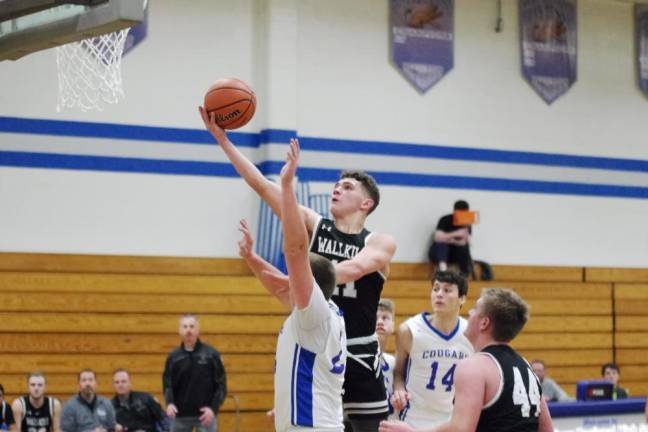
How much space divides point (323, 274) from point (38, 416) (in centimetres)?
750

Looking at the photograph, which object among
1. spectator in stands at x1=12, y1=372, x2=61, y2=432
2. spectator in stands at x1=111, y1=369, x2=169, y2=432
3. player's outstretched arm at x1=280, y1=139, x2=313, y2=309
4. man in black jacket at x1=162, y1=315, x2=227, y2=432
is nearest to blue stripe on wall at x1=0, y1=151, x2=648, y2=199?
man in black jacket at x1=162, y1=315, x2=227, y2=432

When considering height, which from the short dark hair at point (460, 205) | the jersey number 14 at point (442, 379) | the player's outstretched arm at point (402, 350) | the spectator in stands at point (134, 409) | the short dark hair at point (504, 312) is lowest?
the spectator in stands at point (134, 409)

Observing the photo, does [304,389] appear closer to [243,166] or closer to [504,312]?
[504,312]

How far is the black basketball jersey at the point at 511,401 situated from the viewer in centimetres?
465

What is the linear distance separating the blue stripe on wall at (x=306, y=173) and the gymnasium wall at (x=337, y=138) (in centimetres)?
2

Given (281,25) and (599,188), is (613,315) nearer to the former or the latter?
(599,188)

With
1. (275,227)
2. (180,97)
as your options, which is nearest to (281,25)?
(180,97)

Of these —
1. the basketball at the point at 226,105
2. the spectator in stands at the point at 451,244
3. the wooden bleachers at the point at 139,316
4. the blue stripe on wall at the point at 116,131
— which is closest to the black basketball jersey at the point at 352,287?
the basketball at the point at 226,105

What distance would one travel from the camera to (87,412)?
38.3 feet

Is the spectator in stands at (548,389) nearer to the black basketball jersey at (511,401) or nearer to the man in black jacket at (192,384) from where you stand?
the man in black jacket at (192,384)

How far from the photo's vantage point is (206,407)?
11906mm

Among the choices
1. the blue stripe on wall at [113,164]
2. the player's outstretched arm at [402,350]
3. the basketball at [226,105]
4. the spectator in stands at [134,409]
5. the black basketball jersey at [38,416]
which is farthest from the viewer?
the blue stripe on wall at [113,164]

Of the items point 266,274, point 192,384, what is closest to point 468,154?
point 192,384

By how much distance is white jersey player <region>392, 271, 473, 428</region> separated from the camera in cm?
793
